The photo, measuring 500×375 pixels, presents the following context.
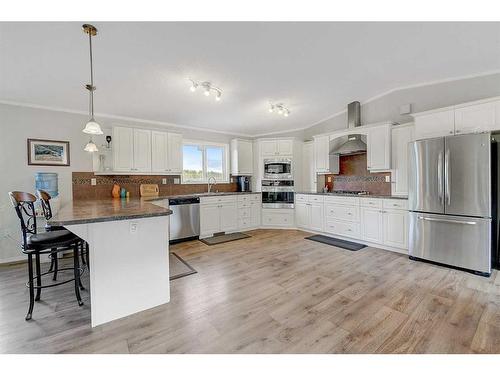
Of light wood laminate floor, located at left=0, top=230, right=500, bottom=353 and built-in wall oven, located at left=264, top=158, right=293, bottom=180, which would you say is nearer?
light wood laminate floor, located at left=0, top=230, right=500, bottom=353

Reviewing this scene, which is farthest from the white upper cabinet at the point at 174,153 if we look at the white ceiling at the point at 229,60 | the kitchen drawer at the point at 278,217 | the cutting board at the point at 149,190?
the kitchen drawer at the point at 278,217

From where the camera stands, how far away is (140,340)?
1698 mm

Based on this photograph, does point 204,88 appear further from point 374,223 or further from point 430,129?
point 374,223

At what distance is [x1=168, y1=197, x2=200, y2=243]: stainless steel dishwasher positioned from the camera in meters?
4.25

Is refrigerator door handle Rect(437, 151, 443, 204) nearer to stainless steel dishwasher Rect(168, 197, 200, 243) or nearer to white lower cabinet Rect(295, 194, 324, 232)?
white lower cabinet Rect(295, 194, 324, 232)

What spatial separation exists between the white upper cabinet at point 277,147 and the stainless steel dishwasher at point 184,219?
6.84ft

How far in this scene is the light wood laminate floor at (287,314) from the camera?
5.35 ft

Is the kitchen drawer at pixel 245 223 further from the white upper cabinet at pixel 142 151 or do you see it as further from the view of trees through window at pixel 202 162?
the white upper cabinet at pixel 142 151

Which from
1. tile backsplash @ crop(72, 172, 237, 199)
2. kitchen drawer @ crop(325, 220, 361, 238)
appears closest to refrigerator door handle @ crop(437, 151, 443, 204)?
kitchen drawer @ crop(325, 220, 361, 238)

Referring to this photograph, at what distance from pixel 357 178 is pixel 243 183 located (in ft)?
8.53

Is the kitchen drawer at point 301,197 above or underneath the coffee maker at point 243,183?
underneath

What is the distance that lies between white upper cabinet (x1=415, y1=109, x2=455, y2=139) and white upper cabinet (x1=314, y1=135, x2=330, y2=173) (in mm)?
1701

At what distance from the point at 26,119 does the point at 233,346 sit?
14.4ft

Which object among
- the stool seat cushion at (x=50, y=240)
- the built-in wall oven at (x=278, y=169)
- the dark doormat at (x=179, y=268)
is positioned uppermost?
the built-in wall oven at (x=278, y=169)
